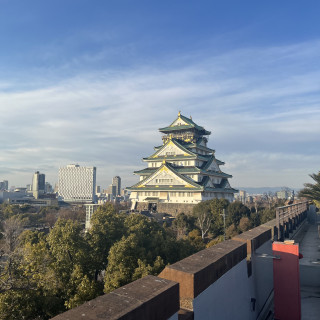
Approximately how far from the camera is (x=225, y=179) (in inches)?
2258

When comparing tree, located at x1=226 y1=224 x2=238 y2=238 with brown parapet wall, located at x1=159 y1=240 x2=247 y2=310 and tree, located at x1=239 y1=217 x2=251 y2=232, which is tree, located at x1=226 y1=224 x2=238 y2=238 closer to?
tree, located at x1=239 y1=217 x2=251 y2=232

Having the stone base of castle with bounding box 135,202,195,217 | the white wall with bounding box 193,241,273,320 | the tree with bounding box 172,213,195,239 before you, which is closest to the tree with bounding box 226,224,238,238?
the tree with bounding box 172,213,195,239

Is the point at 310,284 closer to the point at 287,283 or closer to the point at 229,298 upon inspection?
the point at 287,283

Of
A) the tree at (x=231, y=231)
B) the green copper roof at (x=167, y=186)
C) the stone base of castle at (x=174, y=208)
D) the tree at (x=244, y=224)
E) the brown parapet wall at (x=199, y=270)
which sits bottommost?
the tree at (x=231, y=231)

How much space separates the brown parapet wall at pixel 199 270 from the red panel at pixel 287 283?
1.75 meters

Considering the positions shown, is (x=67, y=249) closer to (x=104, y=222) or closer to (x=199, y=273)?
(x=104, y=222)

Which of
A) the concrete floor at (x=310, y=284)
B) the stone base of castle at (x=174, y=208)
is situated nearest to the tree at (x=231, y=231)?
the stone base of castle at (x=174, y=208)

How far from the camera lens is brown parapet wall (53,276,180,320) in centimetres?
291

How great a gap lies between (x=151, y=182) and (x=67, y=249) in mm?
40388

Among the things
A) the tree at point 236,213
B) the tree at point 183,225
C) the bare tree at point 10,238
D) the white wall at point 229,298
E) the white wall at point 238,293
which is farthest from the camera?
the tree at point 236,213

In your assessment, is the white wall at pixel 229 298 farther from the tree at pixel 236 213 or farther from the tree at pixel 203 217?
the tree at pixel 236 213

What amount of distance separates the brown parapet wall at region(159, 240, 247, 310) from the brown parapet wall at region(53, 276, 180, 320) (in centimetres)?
39

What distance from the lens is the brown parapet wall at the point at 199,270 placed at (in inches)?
165

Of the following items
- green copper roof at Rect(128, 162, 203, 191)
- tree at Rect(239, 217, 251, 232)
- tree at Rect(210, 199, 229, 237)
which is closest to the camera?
tree at Rect(239, 217, 251, 232)
